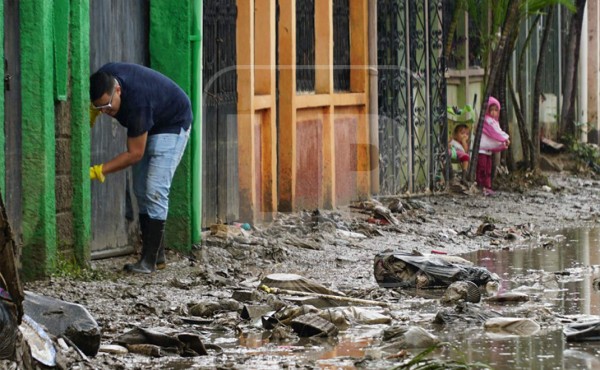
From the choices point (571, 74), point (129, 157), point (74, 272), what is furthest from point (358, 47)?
point (571, 74)

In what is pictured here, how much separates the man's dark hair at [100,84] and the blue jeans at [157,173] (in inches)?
26.3

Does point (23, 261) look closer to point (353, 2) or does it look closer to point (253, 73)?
point (253, 73)

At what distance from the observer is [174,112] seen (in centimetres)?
1074

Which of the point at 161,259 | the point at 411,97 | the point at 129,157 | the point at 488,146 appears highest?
the point at 411,97

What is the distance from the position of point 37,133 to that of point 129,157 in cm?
91

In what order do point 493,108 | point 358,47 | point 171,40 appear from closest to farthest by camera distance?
point 171,40 → point 358,47 → point 493,108

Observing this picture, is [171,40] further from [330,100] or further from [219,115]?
[330,100]

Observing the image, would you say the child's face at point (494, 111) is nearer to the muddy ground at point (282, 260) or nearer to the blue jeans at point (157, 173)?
the muddy ground at point (282, 260)

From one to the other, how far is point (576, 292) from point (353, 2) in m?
7.03

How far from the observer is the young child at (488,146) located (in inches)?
730

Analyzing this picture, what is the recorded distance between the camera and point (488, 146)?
1866 cm

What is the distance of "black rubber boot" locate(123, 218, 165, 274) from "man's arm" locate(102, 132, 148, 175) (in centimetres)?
54

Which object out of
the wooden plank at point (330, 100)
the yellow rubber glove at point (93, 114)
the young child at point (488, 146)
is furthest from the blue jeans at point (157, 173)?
the young child at point (488, 146)

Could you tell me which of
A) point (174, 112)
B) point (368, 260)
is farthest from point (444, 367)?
point (368, 260)
